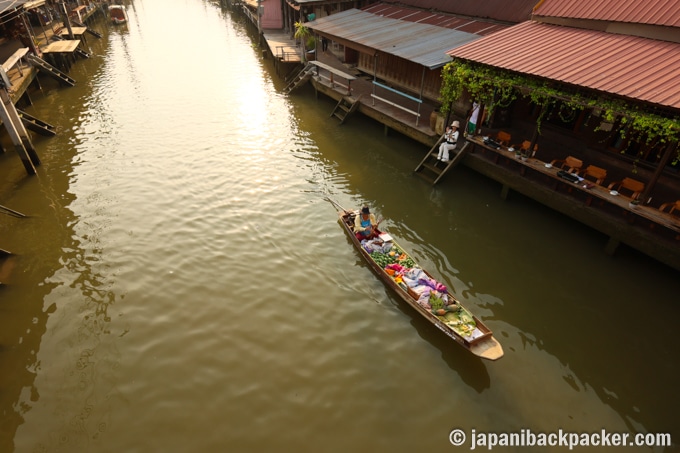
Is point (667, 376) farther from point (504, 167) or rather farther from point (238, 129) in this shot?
point (238, 129)

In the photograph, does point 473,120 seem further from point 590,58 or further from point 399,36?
point 399,36

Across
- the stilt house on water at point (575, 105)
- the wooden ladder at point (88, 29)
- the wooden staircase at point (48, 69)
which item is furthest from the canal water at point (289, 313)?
the wooden ladder at point (88, 29)

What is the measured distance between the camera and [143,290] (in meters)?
11.8

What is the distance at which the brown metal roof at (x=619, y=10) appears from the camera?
41.5 feet

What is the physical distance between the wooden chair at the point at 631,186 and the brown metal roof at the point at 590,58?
317 centimetres

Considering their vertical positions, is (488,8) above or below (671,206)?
above

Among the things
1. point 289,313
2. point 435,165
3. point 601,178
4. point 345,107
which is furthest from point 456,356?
point 345,107

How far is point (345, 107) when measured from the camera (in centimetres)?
2320

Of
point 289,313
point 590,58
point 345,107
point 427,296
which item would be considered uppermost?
point 590,58

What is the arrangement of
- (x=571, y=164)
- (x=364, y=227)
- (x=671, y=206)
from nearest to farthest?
(x=671, y=206)
(x=364, y=227)
(x=571, y=164)

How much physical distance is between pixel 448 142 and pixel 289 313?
10.5 meters

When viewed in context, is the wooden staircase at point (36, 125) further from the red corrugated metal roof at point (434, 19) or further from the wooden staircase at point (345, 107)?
the red corrugated metal roof at point (434, 19)

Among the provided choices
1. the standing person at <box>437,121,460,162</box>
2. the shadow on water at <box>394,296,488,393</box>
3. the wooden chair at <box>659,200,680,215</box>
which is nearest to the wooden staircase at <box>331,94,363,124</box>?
the standing person at <box>437,121,460,162</box>

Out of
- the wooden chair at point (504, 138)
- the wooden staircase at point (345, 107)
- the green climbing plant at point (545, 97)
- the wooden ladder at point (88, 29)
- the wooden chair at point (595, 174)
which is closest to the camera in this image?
the green climbing plant at point (545, 97)
